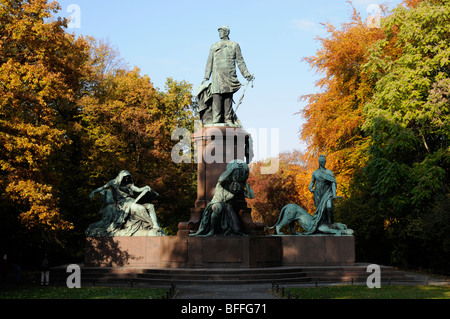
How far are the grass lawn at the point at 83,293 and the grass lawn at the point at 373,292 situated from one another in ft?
11.1

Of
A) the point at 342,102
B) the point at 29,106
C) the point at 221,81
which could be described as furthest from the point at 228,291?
the point at 342,102

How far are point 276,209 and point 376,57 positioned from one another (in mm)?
23831

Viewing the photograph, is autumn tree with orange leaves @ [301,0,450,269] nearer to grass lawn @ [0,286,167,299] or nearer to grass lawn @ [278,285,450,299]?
grass lawn @ [278,285,450,299]

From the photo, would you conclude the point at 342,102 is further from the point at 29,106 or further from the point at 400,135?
the point at 29,106

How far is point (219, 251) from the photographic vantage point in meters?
17.6

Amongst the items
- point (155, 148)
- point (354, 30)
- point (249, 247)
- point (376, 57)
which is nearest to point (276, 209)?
point (155, 148)

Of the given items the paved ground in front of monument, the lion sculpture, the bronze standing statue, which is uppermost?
the bronze standing statue

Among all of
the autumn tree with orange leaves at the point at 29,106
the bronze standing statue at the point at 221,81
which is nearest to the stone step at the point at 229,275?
the autumn tree with orange leaves at the point at 29,106

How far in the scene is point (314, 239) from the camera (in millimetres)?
19641

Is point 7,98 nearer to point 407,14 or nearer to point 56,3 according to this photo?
point 56,3

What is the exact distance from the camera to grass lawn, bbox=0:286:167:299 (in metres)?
13.7

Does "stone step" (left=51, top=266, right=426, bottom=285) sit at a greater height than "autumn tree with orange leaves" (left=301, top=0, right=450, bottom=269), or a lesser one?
lesser

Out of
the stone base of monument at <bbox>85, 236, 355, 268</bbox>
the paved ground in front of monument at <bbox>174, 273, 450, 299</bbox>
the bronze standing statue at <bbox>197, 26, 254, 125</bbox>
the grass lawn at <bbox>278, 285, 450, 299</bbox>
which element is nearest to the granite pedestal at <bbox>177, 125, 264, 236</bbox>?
the bronze standing statue at <bbox>197, 26, 254, 125</bbox>

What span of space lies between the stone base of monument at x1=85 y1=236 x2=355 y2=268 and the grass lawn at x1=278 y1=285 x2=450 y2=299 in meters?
3.02
